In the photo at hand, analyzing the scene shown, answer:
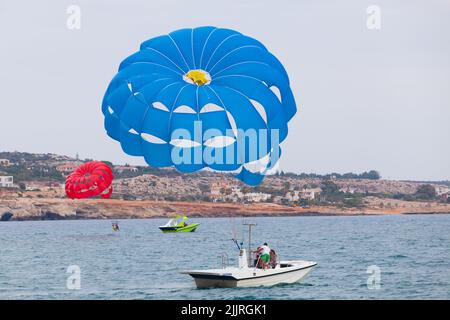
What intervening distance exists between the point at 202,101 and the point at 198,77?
1.09 meters

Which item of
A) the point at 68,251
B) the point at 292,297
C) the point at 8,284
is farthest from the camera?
the point at 68,251

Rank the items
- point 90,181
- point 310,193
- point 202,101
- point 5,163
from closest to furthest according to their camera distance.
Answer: point 202,101 → point 90,181 → point 5,163 → point 310,193

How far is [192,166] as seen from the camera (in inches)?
1031

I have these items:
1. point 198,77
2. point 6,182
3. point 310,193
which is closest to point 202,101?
point 198,77

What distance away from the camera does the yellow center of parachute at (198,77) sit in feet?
89.3

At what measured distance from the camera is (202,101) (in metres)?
26.5

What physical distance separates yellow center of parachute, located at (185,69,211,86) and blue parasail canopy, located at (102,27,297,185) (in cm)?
3

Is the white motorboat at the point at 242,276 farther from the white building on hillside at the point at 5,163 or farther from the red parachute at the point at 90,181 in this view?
the white building on hillside at the point at 5,163

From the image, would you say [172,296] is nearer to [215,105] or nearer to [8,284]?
[215,105]

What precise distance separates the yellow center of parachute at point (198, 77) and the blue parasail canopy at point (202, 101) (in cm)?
3

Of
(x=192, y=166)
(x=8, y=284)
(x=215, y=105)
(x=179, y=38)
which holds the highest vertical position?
(x=179, y=38)

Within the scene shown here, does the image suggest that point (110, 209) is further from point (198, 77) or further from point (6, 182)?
point (198, 77)
